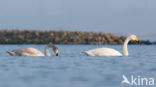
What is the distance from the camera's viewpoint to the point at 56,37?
5759 cm

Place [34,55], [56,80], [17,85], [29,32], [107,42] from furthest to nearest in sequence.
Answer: [29,32] → [107,42] → [34,55] → [56,80] → [17,85]

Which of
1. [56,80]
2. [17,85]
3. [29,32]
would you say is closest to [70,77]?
[56,80]

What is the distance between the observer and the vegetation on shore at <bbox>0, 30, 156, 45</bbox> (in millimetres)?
56469

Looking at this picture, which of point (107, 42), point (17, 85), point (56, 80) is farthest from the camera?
point (107, 42)

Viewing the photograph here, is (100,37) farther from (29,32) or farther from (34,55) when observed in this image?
(34,55)

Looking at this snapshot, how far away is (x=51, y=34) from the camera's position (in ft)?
194

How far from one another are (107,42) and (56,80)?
47.0 metres

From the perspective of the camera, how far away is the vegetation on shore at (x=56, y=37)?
56469 millimetres

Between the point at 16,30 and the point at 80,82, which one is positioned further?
the point at 16,30

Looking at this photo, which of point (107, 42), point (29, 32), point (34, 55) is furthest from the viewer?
point (29, 32)

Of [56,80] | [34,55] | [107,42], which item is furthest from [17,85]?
[107,42]

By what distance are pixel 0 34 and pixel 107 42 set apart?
16.6 metres

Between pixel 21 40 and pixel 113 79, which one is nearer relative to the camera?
pixel 113 79

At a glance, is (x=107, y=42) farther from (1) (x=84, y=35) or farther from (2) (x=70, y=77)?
(2) (x=70, y=77)
